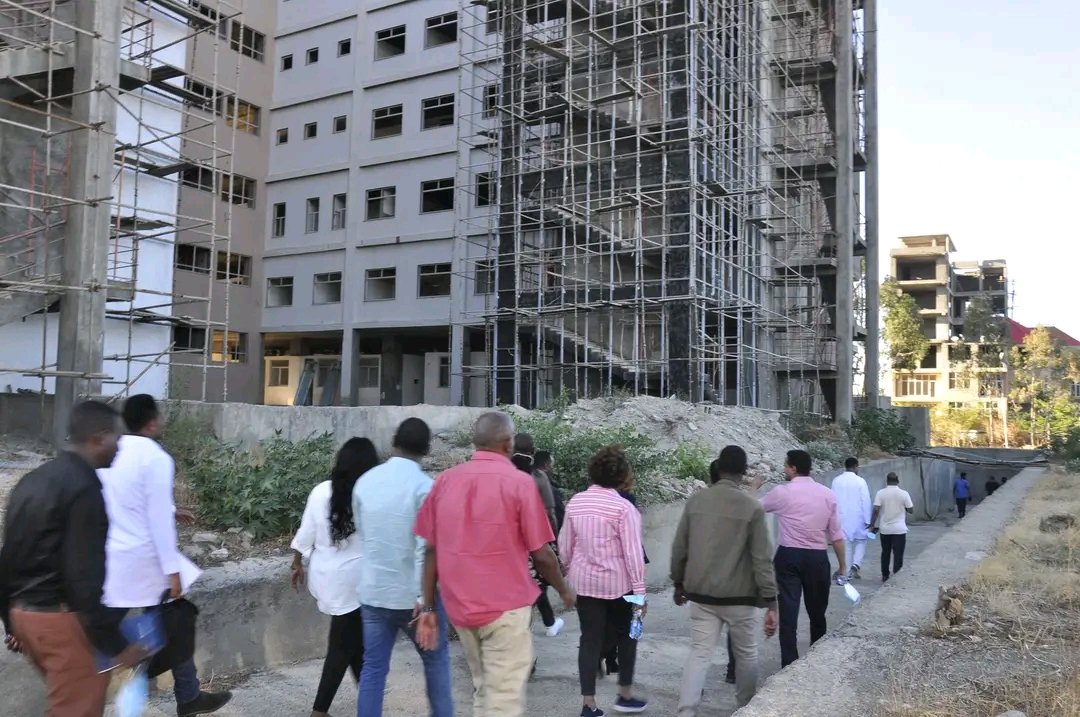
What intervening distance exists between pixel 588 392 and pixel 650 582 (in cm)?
1388

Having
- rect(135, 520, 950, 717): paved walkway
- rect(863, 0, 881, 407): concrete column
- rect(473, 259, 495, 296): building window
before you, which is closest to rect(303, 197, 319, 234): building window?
rect(473, 259, 495, 296): building window

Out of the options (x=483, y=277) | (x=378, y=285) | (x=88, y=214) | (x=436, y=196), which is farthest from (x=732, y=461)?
(x=378, y=285)

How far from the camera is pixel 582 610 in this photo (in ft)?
18.9

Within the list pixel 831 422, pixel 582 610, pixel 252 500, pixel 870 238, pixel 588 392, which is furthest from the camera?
pixel 870 238

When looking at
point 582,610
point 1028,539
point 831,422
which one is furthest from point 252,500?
point 831,422

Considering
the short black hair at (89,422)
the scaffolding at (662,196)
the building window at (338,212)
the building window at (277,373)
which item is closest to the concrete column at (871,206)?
the scaffolding at (662,196)

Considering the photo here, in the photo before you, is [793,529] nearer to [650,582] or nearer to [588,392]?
[650,582]

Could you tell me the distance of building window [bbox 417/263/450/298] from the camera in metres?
30.8

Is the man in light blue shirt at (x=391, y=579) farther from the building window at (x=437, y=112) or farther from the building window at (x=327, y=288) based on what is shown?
the building window at (x=327, y=288)

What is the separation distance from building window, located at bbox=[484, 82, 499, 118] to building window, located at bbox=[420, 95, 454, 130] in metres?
1.84

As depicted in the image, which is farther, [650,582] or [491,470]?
[650,582]

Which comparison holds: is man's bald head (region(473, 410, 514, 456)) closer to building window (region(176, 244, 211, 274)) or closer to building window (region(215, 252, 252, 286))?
building window (region(176, 244, 211, 274))

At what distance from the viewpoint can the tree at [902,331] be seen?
54156 mm

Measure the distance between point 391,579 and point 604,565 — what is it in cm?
161
